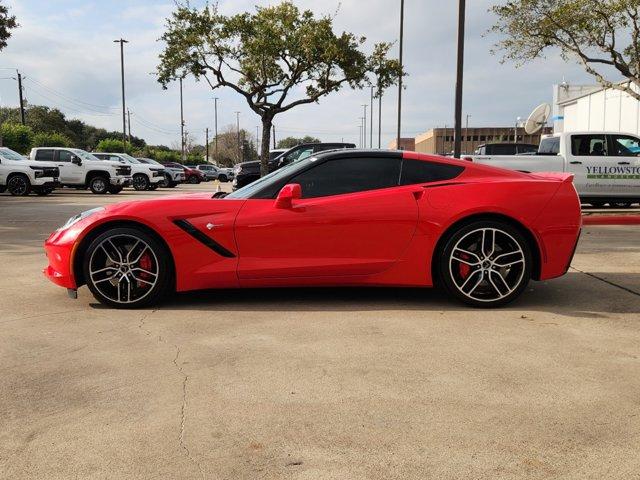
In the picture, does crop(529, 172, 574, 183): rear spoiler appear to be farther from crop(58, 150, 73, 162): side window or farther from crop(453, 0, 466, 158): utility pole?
crop(58, 150, 73, 162): side window

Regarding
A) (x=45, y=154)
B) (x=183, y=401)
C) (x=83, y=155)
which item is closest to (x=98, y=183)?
(x=83, y=155)

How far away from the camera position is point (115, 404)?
9.80ft

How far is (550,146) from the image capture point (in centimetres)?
1463

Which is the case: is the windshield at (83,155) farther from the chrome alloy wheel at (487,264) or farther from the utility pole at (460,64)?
the chrome alloy wheel at (487,264)

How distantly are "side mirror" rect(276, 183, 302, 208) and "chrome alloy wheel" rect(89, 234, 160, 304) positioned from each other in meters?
1.11

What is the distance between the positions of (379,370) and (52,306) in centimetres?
306

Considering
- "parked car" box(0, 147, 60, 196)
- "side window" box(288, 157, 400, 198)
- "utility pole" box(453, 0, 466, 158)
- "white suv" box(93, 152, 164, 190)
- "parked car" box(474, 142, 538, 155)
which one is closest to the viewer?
"side window" box(288, 157, 400, 198)

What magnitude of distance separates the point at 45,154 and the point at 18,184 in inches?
89.4

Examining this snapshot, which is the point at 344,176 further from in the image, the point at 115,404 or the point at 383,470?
the point at 383,470

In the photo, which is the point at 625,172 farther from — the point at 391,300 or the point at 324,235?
the point at 324,235

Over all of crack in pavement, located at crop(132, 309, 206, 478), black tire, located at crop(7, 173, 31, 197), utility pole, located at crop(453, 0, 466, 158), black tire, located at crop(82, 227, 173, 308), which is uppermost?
utility pole, located at crop(453, 0, 466, 158)

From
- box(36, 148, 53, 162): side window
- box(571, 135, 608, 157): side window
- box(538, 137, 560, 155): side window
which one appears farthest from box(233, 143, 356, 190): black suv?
box(36, 148, 53, 162): side window

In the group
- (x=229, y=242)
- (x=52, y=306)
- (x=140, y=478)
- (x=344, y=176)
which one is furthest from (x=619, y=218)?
(x=140, y=478)

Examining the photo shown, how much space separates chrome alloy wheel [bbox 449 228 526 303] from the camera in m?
4.89
